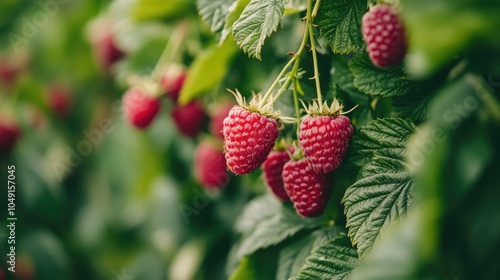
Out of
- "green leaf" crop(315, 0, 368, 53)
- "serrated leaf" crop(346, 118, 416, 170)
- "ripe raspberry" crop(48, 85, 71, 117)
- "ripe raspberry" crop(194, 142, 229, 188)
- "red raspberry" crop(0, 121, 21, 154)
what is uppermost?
"green leaf" crop(315, 0, 368, 53)

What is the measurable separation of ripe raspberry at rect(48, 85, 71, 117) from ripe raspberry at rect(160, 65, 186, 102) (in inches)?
39.0

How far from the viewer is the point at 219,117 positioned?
174 cm

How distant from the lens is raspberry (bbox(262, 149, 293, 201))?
3.73 feet

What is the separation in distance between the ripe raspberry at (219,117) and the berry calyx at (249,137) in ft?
2.20

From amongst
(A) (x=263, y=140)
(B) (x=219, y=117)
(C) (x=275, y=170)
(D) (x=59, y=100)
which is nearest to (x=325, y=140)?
(A) (x=263, y=140)

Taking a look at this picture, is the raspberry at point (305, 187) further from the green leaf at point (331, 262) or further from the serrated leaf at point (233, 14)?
the serrated leaf at point (233, 14)

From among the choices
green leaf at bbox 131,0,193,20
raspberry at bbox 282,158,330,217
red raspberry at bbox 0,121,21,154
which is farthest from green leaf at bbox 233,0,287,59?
red raspberry at bbox 0,121,21,154

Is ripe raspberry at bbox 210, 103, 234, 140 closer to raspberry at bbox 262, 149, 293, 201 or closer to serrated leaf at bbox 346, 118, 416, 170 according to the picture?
raspberry at bbox 262, 149, 293, 201

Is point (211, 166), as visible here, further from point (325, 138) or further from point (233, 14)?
point (325, 138)

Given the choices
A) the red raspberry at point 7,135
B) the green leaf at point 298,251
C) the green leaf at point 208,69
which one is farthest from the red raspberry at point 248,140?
the red raspberry at point 7,135

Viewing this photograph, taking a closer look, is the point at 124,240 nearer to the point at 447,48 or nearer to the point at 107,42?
the point at 107,42

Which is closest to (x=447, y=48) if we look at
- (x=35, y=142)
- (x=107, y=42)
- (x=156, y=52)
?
(x=156, y=52)

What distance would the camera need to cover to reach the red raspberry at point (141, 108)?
1712 mm

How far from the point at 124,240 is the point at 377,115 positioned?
1739 millimetres
